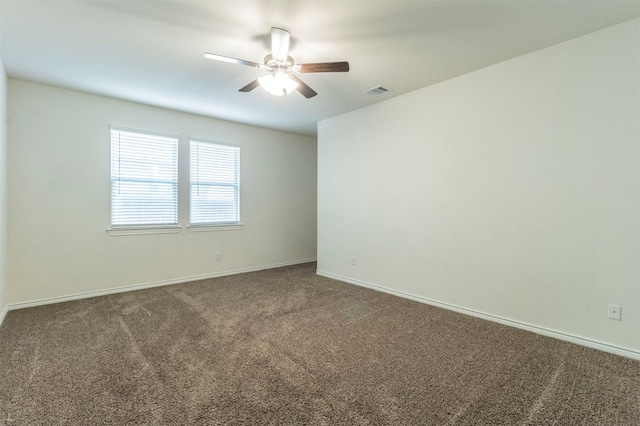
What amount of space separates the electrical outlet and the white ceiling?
2291 mm

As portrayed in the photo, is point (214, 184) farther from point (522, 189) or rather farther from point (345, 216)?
point (522, 189)

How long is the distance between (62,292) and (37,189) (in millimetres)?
1306

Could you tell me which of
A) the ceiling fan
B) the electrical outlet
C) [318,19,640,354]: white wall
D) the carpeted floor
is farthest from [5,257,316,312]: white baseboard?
the electrical outlet

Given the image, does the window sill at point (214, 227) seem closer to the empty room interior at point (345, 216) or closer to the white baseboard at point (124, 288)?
the empty room interior at point (345, 216)

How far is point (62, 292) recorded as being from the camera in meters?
3.69

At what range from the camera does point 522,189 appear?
287 cm

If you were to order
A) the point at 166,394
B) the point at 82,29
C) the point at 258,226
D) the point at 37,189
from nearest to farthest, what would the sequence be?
the point at 166,394, the point at 82,29, the point at 37,189, the point at 258,226

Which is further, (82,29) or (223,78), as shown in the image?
(223,78)

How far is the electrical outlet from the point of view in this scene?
2383 millimetres

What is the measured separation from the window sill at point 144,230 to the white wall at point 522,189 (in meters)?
3.00

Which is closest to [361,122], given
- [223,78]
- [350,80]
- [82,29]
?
[350,80]

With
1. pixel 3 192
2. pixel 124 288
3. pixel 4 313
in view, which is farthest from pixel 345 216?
pixel 4 313

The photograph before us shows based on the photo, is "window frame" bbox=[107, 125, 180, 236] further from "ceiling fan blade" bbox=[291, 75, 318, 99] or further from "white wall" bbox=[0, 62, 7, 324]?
"ceiling fan blade" bbox=[291, 75, 318, 99]

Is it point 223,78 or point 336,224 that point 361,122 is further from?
point 223,78
